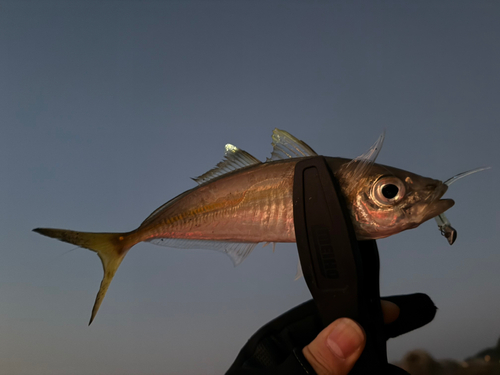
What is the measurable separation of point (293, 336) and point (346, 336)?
0.69 meters

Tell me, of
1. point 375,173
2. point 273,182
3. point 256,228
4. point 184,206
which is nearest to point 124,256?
point 184,206

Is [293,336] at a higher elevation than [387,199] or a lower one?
lower

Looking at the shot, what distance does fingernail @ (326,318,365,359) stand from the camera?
1.16 meters

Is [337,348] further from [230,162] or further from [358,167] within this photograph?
[230,162]

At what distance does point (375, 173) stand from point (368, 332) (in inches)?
25.6

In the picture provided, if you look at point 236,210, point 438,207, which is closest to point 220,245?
point 236,210

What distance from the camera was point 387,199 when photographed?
3.91ft

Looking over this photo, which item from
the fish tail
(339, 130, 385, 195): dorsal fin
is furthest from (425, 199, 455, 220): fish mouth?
the fish tail

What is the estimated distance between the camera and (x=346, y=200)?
1.22m

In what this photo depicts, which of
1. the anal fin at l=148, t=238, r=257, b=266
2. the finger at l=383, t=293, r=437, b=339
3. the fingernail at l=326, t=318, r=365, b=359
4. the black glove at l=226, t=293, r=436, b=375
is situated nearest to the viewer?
the fingernail at l=326, t=318, r=365, b=359

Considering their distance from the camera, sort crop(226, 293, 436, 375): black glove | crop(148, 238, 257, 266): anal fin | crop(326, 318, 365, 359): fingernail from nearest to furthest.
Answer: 1. crop(326, 318, 365, 359): fingernail
2. crop(226, 293, 436, 375): black glove
3. crop(148, 238, 257, 266): anal fin

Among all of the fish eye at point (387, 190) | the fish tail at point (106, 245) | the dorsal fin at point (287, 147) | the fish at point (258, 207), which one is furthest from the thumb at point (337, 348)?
the fish tail at point (106, 245)

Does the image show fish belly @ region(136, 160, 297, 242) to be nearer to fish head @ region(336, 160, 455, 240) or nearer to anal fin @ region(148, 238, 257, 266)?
anal fin @ region(148, 238, 257, 266)

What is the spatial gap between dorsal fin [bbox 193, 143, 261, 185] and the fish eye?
60 cm
